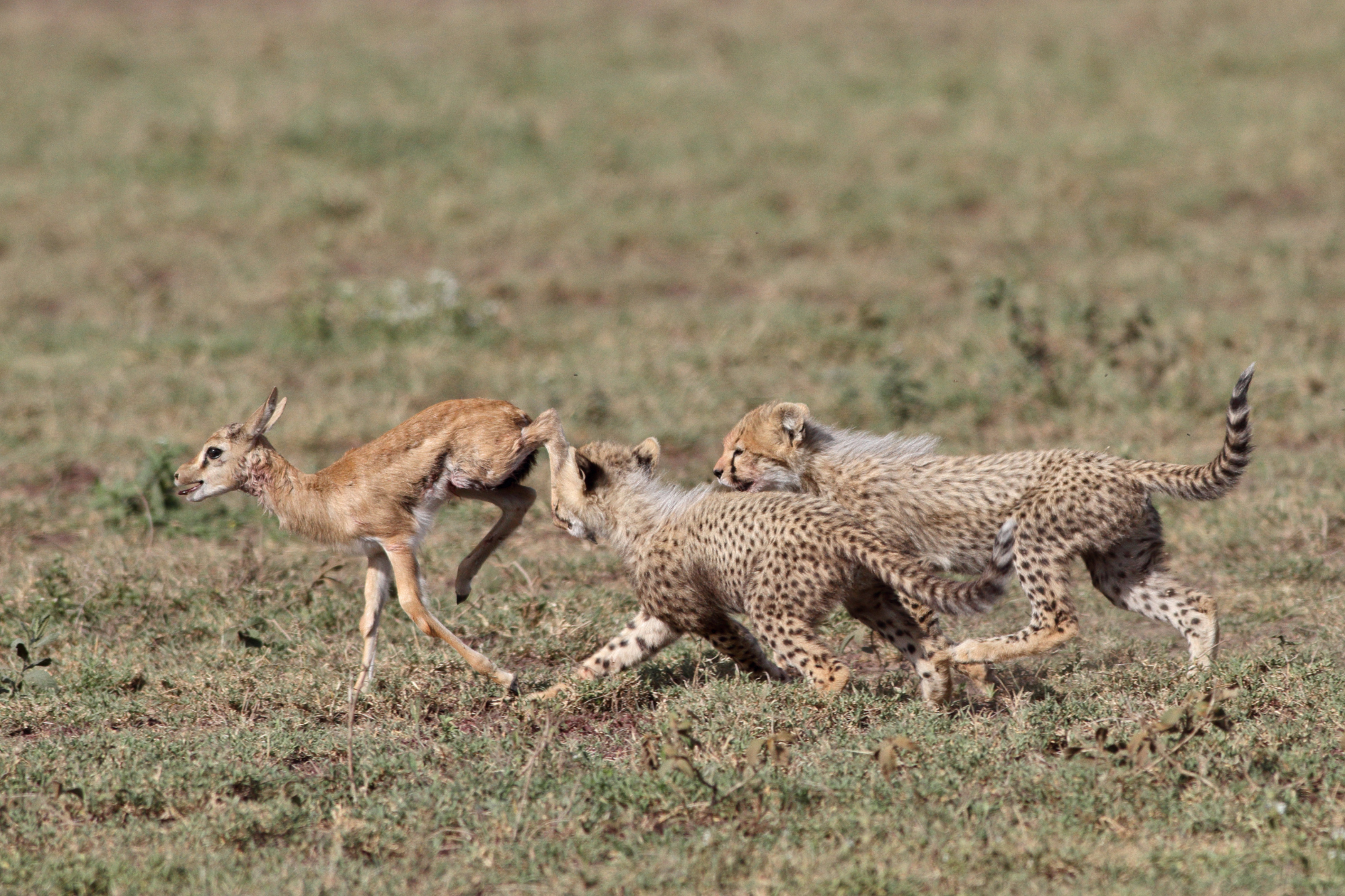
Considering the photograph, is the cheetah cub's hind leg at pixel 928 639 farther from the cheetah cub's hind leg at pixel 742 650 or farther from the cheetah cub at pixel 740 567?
the cheetah cub's hind leg at pixel 742 650

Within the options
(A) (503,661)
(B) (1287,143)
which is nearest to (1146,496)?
(A) (503,661)

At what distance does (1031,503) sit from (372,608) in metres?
2.36

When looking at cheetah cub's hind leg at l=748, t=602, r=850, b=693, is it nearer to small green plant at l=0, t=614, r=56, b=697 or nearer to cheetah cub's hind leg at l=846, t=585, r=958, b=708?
cheetah cub's hind leg at l=846, t=585, r=958, b=708

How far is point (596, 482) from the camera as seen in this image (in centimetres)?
597

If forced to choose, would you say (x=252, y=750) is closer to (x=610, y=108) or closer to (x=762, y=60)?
(x=610, y=108)

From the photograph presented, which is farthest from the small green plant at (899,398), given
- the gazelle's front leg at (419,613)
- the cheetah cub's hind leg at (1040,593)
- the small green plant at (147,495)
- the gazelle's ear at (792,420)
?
the small green plant at (147,495)

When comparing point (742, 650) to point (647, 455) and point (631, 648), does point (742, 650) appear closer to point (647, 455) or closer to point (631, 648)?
point (631, 648)

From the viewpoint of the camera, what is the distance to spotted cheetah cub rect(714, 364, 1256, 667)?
564 centimetres

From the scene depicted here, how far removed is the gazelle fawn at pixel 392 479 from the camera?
19.2 feet

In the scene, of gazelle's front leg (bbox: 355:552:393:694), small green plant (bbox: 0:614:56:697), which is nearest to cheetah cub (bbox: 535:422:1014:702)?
gazelle's front leg (bbox: 355:552:393:694)

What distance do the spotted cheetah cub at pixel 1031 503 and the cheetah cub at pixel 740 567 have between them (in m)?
0.23

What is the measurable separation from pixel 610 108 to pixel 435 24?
400cm

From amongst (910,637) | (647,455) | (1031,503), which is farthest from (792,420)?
(910,637)

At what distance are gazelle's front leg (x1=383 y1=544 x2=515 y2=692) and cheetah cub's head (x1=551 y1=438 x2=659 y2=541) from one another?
59cm
